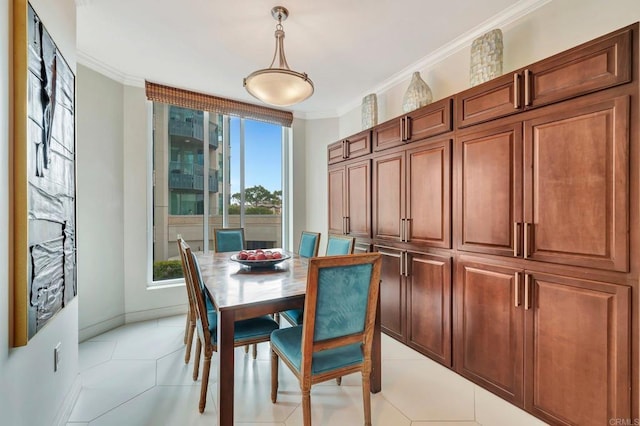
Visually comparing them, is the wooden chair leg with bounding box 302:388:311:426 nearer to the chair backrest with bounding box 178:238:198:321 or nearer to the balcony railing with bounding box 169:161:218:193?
the chair backrest with bounding box 178:238:198:321

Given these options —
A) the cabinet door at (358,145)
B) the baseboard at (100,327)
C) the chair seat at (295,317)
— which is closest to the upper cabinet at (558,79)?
the cabinet door at (358,145)

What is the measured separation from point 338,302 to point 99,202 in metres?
2.74

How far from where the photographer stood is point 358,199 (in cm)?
319

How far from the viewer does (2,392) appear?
1084 mm

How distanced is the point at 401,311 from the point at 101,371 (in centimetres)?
248

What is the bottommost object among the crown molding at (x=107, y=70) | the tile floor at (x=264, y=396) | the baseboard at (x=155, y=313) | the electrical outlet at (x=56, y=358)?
the tile floor at (x=264, y=396)

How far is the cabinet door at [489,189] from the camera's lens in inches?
70.6

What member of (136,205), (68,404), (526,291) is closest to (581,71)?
(526,291)

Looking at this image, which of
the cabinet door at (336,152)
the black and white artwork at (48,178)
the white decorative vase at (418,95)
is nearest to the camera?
the black and white artwork at (48,178)

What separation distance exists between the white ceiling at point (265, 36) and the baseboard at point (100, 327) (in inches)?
99.6

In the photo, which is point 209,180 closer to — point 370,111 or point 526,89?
point 370,111

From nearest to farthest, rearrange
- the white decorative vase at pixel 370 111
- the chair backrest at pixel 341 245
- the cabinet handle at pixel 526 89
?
the cabinet handle at pixel 526 89
the chair backrest at pixel 341 245
the white decorative vase at pixel 370 111

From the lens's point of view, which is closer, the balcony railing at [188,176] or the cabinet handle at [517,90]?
the cabinet handle at [517,90]

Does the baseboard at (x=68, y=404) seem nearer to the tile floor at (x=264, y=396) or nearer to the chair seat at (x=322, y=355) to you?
the tile floor at (x=264, y=396)
